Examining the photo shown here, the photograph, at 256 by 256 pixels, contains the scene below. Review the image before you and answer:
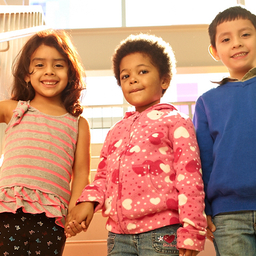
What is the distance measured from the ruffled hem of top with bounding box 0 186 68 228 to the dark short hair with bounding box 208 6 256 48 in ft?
2.95

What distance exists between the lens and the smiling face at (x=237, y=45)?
1314mm

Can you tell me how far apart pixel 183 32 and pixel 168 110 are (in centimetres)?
416

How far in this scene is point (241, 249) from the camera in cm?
104

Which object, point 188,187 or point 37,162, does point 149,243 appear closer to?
point 188,187

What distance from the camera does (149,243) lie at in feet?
3.49

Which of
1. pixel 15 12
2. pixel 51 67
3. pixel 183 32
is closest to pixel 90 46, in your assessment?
pixel 183 32

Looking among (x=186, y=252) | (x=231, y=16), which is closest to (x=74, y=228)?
(x=186, y=252)

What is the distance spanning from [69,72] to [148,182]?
66cm

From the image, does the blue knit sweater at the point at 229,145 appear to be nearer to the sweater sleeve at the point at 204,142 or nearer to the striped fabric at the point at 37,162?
the sweater sleeve at the point at 204,142

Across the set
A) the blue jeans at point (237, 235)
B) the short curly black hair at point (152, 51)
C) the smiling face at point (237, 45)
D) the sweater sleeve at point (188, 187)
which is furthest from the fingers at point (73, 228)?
the smiling face at point (237, 45)

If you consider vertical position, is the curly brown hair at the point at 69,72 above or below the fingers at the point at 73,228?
above

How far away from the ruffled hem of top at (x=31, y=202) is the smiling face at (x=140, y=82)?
0.47 metres

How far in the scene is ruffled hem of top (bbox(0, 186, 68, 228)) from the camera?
1.19 m

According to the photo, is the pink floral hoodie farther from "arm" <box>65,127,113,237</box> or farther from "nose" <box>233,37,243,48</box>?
"nose" <box>233,37,243,48</box>
